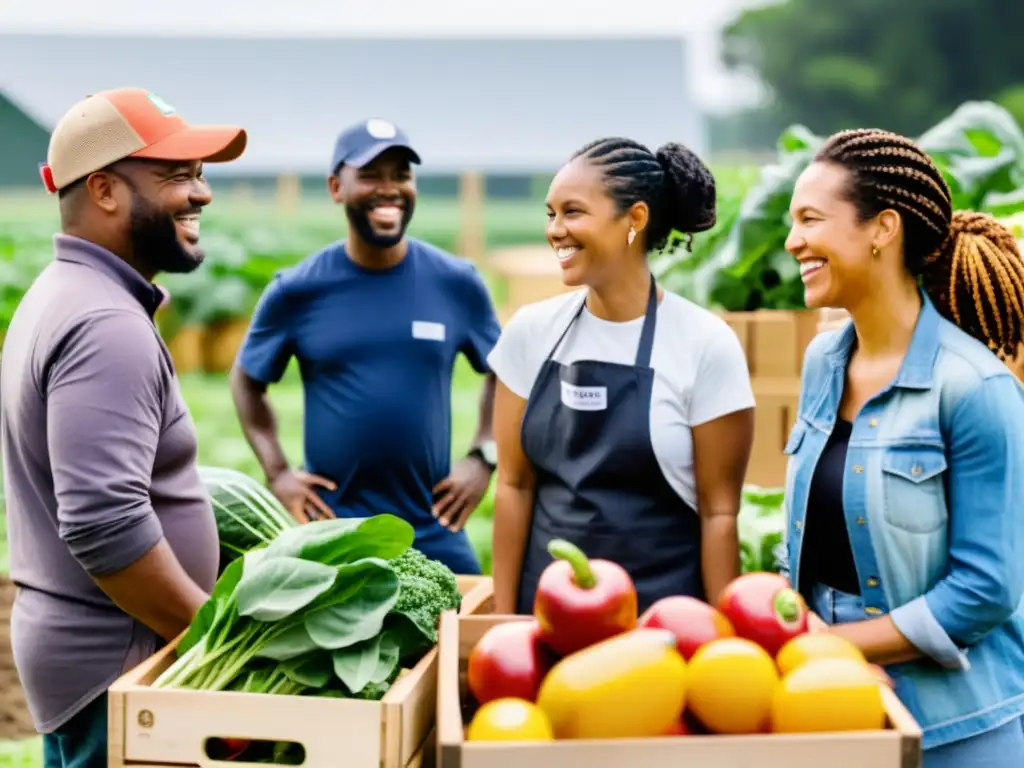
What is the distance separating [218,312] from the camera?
15250mm

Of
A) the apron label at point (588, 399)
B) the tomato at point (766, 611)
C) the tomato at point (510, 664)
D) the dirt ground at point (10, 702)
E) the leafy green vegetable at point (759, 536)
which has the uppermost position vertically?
the apron label at point (588, 399)

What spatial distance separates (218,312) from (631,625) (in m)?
13.8

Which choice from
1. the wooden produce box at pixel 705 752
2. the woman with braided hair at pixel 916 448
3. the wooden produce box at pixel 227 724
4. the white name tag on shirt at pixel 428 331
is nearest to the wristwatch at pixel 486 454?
the white name tag on shirt at pixel 428 331

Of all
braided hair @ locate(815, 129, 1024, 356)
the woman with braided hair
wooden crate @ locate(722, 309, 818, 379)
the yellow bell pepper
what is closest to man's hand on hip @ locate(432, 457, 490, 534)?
wooden crate @ locate(722, 309, 818, 379)

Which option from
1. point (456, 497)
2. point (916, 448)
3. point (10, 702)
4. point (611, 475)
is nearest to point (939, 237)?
point (916, 448)

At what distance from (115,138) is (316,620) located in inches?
43.2

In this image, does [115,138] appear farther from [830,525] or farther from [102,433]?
[830,525]

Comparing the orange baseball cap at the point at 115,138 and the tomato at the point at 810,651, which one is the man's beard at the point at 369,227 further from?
the tomato at the point at 810,651

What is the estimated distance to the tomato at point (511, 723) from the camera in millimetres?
1780

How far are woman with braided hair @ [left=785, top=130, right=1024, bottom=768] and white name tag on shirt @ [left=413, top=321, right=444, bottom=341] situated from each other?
5.01 ft

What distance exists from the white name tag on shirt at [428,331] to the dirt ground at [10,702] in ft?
8.36

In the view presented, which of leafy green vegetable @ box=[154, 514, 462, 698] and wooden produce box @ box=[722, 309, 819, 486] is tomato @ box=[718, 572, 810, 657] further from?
wooden produce box @ box=[722, 309, 819, 486]

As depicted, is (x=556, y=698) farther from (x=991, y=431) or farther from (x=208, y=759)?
(x=991, y=431)

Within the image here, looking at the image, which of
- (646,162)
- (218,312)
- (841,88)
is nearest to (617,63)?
(841,88)
